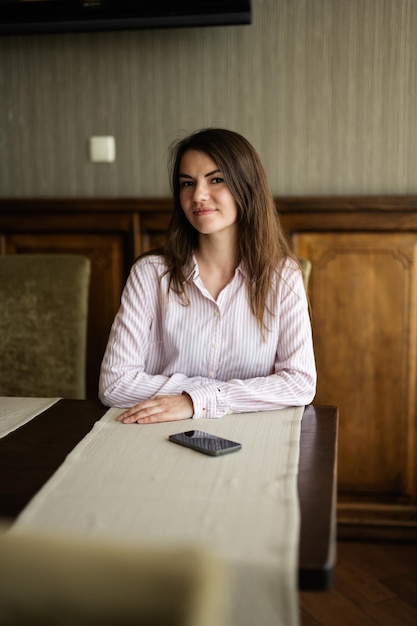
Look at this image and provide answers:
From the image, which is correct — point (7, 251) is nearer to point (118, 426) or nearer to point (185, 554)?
point (118, 426)

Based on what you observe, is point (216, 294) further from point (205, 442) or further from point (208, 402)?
point (205, 442)

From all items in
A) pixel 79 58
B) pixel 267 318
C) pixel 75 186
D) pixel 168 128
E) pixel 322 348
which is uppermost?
pixel 79 58

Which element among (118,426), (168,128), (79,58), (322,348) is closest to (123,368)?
(118,426)

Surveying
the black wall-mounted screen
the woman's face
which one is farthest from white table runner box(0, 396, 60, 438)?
the black wall-mounted screen

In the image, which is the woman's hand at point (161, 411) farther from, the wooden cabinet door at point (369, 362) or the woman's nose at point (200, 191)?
the wooden cabinet door at point (369, 362)

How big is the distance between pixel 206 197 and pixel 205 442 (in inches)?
28.9

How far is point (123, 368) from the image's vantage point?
1.64 m

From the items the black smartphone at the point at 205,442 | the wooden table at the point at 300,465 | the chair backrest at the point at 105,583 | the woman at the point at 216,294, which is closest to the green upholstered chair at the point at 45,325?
the woman at the point at 216,294

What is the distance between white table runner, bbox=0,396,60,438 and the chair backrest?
0.88 m

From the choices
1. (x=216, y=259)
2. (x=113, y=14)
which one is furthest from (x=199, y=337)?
(x=113, y=14)

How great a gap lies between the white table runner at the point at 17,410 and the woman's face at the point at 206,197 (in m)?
0.57

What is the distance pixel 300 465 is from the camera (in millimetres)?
1123

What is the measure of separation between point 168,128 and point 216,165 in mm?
830

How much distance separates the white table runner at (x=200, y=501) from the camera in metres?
0.79
